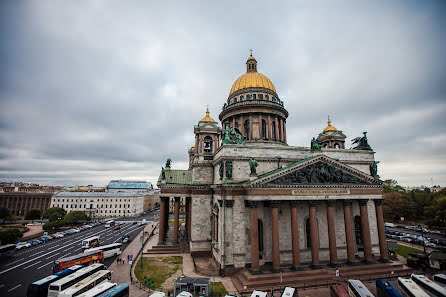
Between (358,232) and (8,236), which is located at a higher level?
(358,232)

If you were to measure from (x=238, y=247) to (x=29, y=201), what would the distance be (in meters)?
107

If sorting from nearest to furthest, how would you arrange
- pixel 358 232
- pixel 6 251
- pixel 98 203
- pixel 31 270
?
pixel 31 270, pixel 358 232, pixel 6 251, pixel 98 203

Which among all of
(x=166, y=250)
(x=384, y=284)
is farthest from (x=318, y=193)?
(x=166, y=250)

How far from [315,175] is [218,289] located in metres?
16.5

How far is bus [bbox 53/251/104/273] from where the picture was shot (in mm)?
26344

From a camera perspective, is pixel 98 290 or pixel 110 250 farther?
pixel 110 250

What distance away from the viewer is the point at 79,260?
28.6m

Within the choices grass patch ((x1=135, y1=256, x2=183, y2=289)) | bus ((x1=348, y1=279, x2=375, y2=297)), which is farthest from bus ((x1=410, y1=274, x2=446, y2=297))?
grass patch ((x1=135, y1=256, x2=183, y2=289))

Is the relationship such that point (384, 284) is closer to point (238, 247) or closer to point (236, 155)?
point (238, 247)

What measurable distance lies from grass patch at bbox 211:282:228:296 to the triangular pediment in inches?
430

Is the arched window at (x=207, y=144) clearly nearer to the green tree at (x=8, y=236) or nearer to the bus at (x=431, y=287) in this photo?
the bus at (x=431, y=287)

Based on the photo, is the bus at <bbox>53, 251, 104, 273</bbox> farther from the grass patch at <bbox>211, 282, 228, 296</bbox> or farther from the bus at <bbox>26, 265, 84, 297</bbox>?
the grass patch at <bbox>211, 282, 228, 296</bbox>

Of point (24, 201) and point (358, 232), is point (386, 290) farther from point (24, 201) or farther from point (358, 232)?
point (24, 201)

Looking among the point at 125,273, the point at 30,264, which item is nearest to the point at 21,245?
the point at 30,264
